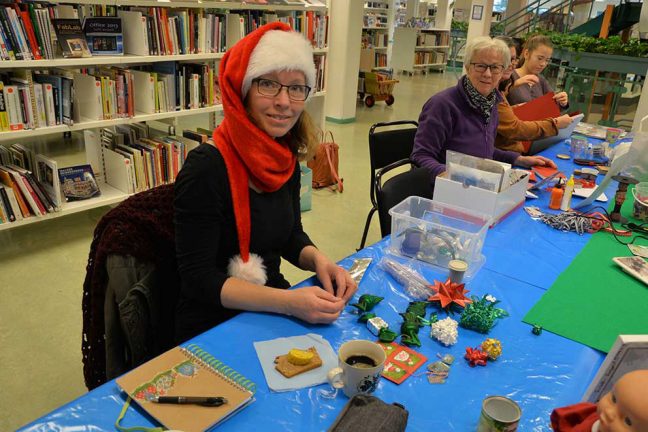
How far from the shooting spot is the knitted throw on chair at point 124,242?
128cm

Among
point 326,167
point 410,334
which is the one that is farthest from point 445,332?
point 326,167

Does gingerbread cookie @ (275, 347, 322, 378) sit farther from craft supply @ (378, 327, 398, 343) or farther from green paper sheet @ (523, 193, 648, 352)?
green paper sheet @ (523, 193, 648, 352)

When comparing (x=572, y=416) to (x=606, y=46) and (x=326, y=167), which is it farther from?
(x=606, y=46)

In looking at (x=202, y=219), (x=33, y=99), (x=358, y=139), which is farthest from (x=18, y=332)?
(x=358, y=139)

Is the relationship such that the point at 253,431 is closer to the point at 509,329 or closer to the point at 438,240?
the point at 509,329

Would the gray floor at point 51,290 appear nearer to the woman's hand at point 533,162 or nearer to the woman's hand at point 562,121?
the woman's hand at point 533,162

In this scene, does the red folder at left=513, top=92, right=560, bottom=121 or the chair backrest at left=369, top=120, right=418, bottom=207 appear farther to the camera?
the red folder at left=513, top=92, right=560, bottom=121

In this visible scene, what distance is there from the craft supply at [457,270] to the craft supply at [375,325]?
0.31m

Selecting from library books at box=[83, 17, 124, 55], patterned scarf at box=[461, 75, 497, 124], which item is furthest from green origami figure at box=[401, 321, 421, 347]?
library books at box=[83, 17, 124, 55]

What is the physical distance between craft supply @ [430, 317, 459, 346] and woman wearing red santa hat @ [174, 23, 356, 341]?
23 centimetres

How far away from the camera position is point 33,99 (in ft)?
9.36

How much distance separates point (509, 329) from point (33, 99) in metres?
2.82

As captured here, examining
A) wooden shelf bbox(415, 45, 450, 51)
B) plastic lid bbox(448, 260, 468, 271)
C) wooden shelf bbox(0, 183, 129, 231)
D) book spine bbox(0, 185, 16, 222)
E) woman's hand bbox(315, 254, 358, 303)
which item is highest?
wooden shelf bbox(415, 45, 450, 51)

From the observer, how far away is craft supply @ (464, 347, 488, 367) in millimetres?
1130
